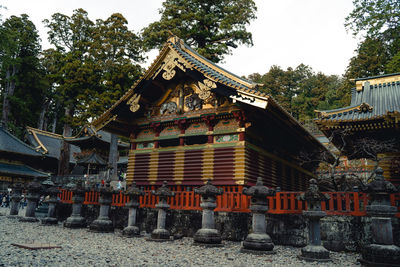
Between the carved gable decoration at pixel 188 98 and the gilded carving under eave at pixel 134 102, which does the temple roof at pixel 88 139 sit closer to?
the gilded carving under eave at pixel 134 102

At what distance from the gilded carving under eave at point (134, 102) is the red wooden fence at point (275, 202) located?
466 cm

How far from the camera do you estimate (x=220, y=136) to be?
45.2 ft

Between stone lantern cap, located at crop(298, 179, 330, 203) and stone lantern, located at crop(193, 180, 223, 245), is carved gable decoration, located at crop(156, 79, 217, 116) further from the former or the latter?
stone lantern cap, located at crop(298, 179, 330, 203)

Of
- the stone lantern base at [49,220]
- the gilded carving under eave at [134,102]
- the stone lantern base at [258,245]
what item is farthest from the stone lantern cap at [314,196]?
the stone lantern base at [49,220]

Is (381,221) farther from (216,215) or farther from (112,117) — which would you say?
(112,117)

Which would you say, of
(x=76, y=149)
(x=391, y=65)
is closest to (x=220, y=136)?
(x=391, y=65)

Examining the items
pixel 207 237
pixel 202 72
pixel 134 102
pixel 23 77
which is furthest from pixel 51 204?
pixel 23 77

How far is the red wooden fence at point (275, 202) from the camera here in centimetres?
884

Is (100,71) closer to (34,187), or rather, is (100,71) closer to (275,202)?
(34,187)

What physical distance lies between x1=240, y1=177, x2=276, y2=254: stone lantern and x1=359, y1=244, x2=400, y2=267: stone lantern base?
2.33 meters

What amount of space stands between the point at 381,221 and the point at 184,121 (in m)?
9.85

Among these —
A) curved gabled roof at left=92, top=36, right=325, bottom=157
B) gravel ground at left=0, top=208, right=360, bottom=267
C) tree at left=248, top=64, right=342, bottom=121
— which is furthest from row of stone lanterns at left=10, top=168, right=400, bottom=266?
tree at left=248, top=64, right=342, bottom=121

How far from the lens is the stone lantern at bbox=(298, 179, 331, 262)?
726cm

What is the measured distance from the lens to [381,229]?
6.79m
